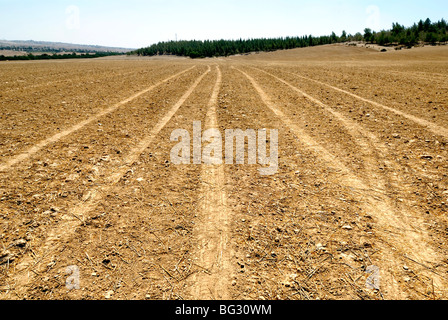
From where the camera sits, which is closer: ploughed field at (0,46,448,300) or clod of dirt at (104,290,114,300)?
clod of dirt at (104,290,114,300)

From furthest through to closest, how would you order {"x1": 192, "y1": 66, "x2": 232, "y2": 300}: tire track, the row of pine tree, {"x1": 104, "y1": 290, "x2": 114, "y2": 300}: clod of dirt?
1. the row of pine tree
2. {"x1": 192, "y1": 66, "x2": 232, "y2": 300}: tire track
3. {"x1": 104, "y1": 290, "x2": 114, "y2": 300}: clod of dirt

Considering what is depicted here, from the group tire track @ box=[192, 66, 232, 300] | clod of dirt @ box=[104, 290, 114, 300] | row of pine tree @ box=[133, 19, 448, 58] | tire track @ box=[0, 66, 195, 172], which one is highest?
row of pine tree @ box=[133, 19, 448, 58]

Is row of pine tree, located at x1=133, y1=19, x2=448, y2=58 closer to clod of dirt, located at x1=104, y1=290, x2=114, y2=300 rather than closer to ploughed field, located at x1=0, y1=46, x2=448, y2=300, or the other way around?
ploughed field, located at x1=0, y1=46, x2=448, y2=300

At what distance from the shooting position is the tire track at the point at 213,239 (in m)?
2.79

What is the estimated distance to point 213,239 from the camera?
351 cm

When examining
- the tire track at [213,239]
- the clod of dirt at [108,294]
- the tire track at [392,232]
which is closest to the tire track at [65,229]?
the clod of dirt at [108,294]

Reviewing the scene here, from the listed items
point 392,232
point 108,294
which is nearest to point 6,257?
point 108,294

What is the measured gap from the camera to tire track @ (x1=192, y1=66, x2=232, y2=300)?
2791 millimetres

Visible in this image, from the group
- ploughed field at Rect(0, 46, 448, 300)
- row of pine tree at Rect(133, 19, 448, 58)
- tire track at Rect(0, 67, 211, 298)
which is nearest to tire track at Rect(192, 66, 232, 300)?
ploughed field at Rect(0, 46, 448, 300)

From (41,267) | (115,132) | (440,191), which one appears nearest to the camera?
(41,267)

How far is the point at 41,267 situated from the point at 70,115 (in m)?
8.00

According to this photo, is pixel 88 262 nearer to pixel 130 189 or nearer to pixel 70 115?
pixel 130 189
